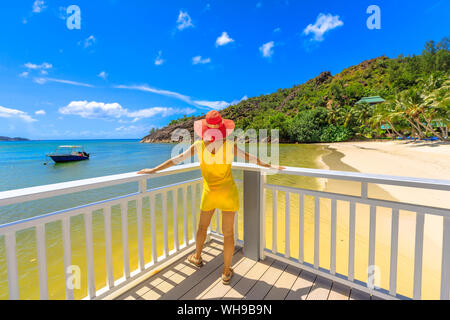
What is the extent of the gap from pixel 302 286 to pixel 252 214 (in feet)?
2.32

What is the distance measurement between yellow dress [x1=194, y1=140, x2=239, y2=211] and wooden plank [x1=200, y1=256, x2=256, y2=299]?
660 millimetres

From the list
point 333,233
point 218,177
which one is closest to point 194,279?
point 218,177

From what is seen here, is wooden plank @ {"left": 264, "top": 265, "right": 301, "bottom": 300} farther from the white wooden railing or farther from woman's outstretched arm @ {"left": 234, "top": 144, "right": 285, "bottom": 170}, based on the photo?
woman's outstretched arm @ {"left": 234, "top": 144, "right": 285, "bottom": 170}

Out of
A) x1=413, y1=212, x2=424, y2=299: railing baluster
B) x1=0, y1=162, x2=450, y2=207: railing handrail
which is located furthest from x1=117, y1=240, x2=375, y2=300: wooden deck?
x1=0, y1=162, x2=450, y2=207: railing handrail

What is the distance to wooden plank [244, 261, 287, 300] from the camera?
1.62 m

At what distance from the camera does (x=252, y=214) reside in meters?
2.05

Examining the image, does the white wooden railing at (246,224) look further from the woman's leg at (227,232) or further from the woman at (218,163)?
the woman's leg at (227,232)

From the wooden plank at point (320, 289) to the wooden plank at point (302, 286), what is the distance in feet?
0.09

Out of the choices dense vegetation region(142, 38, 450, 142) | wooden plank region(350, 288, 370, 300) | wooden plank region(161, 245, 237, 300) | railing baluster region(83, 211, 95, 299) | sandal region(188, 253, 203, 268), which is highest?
dense vegetation region(142, 38, 450, 142)

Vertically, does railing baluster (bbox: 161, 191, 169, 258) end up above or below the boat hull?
above

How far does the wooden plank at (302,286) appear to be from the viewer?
1594 mm

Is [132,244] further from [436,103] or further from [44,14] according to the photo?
[436,103]
